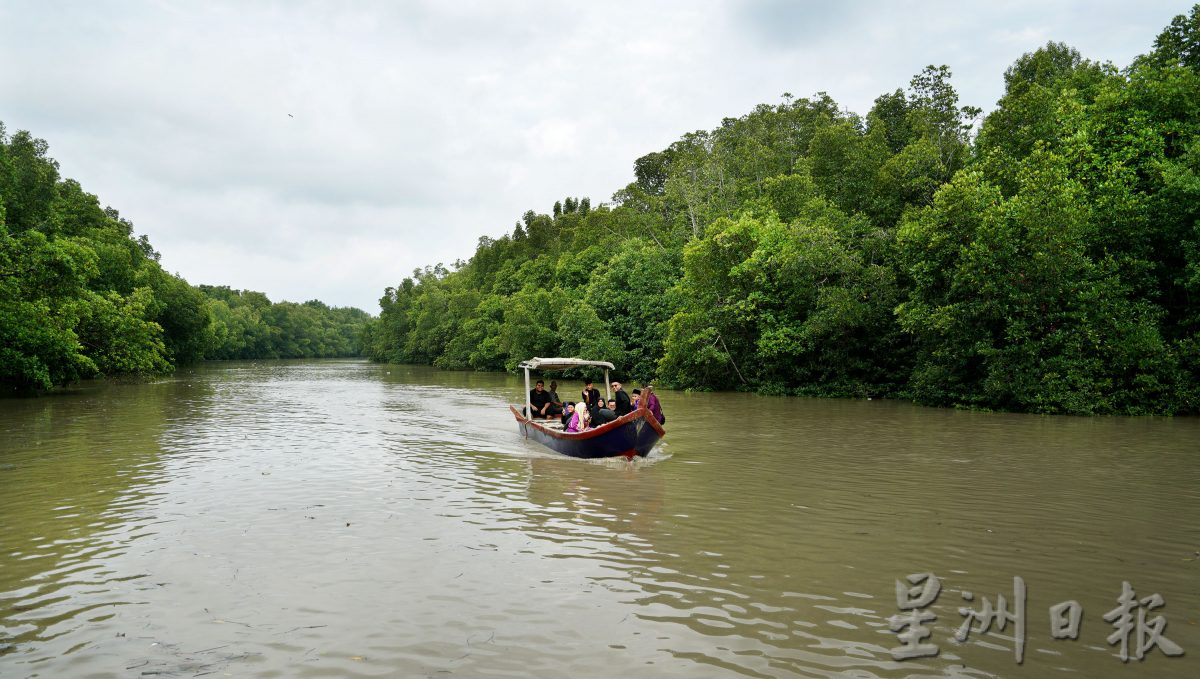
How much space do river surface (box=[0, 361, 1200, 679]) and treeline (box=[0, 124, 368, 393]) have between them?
1322 centimetres

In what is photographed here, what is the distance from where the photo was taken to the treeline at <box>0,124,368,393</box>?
1049 inches

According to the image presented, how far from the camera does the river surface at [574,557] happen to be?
18.5ft

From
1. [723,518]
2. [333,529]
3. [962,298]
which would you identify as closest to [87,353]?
[333,529]

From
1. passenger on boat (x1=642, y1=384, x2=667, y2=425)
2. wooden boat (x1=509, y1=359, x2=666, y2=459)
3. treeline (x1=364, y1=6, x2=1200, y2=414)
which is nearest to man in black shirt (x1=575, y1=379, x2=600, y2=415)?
wooden boat (x1=509, y1=359, x2=666, y2=459)

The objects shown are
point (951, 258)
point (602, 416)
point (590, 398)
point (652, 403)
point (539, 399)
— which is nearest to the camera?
point (652, 403)

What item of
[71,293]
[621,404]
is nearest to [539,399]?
[621,404]

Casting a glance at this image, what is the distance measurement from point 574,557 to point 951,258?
25.1 m

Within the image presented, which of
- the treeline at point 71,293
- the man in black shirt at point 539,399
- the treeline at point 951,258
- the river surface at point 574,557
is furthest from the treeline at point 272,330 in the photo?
the river surface at point 574,557

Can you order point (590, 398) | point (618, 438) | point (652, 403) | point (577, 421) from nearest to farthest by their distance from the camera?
point (618, 438) < point (652, 403) < point (577, 421) < point (590, 398)

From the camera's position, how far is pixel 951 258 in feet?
92.1

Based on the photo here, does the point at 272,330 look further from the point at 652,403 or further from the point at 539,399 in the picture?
the point at 652,403

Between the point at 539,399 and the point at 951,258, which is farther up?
the point at 951,258

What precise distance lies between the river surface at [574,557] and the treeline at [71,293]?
13.2 meters

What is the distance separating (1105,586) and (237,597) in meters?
8.66
